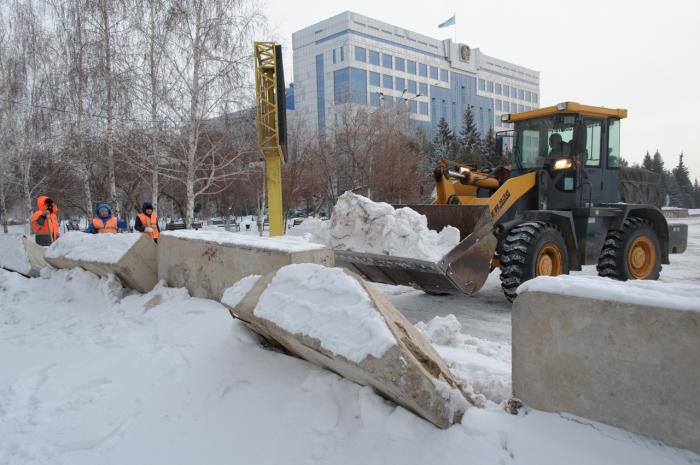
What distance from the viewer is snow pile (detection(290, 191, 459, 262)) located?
5.86m

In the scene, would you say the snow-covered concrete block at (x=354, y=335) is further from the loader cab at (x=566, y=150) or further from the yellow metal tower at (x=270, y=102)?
the yellow metal tower at (x=270, y=102)

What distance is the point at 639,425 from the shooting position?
2.18 meters

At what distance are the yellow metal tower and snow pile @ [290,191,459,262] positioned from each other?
14.6 feet

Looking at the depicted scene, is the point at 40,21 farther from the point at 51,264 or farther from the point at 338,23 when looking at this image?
the point at 338,23

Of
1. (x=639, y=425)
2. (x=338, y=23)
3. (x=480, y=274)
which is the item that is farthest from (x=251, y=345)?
(x=338, y=23)

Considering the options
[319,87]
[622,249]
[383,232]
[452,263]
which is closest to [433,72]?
[319,87]

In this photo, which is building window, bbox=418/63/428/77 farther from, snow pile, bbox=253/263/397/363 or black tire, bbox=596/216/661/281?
snow pile, bbox=253/263/397/363

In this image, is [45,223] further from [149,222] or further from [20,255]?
[149,222]

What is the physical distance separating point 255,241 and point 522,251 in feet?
11.1

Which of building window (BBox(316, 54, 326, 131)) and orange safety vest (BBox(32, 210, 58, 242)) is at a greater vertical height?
building window (BBox(316, 54, 326, 131))

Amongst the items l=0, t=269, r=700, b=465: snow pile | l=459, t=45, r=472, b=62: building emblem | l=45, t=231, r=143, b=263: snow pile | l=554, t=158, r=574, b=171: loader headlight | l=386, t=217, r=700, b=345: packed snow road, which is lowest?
l=386, t=217, r=700, b=345: packed snow road

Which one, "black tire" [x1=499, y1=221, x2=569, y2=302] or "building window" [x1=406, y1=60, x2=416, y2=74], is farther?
"building window" [x1=406, y1=60, x2=416, y2=74]

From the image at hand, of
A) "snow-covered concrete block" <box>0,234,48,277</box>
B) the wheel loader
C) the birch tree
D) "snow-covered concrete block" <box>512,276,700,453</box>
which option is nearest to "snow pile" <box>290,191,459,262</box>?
the wheel loader

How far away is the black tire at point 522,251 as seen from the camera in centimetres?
623
